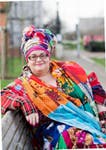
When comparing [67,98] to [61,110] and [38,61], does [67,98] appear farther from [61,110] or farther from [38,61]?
[38,61]

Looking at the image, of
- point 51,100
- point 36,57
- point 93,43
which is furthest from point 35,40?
point 93,43

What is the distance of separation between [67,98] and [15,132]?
0.74 feet

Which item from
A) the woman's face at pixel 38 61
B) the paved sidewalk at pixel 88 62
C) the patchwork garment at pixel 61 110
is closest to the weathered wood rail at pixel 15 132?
the patchwork garment at pixel 61 110

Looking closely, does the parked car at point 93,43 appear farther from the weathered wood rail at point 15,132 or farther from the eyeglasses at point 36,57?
the weathered wood rail at point 15,132

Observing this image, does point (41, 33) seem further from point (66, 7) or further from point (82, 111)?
point (82, 111)

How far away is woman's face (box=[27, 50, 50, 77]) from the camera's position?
5.38 feet

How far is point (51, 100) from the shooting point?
1609mm

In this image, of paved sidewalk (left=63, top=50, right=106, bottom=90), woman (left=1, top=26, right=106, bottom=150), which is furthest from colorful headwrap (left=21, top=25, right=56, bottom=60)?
paved sidewalk (left=63, top=50, right=106, bottom=90)

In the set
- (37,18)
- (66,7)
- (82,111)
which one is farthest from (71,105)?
(37,18)

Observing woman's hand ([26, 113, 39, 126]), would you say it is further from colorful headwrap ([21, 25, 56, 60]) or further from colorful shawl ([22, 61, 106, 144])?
colorful headwrap ([21, 25, 56, 60])

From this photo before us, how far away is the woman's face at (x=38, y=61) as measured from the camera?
1.64m

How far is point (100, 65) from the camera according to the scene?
1825mm

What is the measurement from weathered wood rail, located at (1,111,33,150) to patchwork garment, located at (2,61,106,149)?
1.4 inches

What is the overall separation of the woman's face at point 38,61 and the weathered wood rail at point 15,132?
0.52ft
